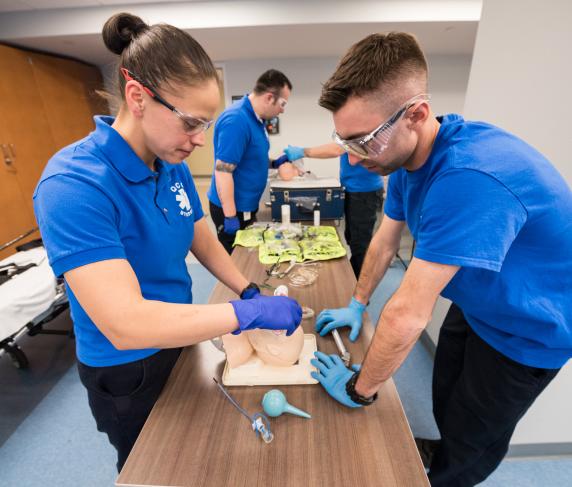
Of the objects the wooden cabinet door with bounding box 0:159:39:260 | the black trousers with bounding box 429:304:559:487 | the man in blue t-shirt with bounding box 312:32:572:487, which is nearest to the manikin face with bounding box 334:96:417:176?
the man in blue t-shirt with bounding box 312:32:572:487

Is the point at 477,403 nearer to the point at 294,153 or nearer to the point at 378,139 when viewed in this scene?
the point at 378,139

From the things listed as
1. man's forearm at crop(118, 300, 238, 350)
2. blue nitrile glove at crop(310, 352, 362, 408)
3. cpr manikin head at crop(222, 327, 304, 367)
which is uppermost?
man's forearm at crop(118, 300, 238, 350)

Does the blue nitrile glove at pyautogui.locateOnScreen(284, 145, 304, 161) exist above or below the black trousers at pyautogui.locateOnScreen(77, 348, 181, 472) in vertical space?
above

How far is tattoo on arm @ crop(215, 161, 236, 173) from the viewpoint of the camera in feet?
6.50

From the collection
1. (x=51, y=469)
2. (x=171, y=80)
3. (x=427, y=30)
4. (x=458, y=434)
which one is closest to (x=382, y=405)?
(x=458, y=434)

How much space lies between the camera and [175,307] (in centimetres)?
71

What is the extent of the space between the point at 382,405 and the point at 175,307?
22.8 inches

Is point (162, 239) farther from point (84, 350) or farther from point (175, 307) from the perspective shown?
point (84, 350)

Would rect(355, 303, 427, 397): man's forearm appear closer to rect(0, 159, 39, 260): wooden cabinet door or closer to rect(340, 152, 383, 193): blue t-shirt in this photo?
rect(340, 152, 383, 193): blue t-shirt

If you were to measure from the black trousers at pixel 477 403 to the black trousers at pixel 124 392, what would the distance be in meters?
1.01

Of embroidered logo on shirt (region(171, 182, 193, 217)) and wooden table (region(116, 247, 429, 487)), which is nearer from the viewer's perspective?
wooden table (region(116, 247, 429, 487))

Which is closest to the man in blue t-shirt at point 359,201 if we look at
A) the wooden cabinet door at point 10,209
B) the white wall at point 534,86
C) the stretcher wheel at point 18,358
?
the white wall at point 534,86

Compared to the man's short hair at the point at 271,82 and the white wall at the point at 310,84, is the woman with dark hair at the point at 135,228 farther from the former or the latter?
the white wall at the point at 310,84

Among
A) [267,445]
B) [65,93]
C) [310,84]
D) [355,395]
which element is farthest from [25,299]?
[310,84]
